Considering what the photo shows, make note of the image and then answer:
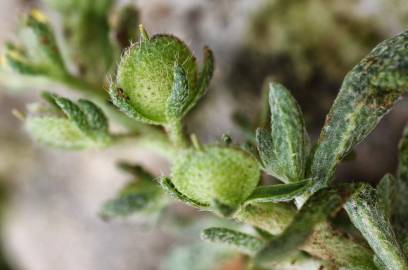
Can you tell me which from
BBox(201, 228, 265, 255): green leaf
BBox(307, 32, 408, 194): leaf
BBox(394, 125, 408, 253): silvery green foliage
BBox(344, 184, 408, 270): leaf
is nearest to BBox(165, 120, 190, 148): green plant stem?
BBox(201, 228, 265, 255): green leaf

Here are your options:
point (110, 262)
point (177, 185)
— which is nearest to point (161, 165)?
point (110, 262)

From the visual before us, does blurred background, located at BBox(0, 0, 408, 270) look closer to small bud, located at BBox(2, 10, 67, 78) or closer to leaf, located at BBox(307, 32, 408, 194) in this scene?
small bud, located at BBox(2, 10, 67, 78)

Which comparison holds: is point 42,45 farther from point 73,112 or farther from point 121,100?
point 121,100

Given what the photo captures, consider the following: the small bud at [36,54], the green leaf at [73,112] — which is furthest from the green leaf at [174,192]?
the small bud at [36,54]

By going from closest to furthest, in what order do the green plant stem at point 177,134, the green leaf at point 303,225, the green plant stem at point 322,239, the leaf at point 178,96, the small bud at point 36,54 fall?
the green leaf at point 303,225 → the leaf at point 178,96 → the green plant stem at point 322,239 → the green plant stem at point 177,134 → the small bud at point 36,54

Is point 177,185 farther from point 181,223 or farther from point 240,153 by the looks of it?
point 181,223

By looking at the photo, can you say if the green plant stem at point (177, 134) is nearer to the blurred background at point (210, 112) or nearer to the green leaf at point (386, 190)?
Answer: the blurred background at point (210, 112)

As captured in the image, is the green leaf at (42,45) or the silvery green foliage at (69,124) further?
the green leaf at (42,45)
